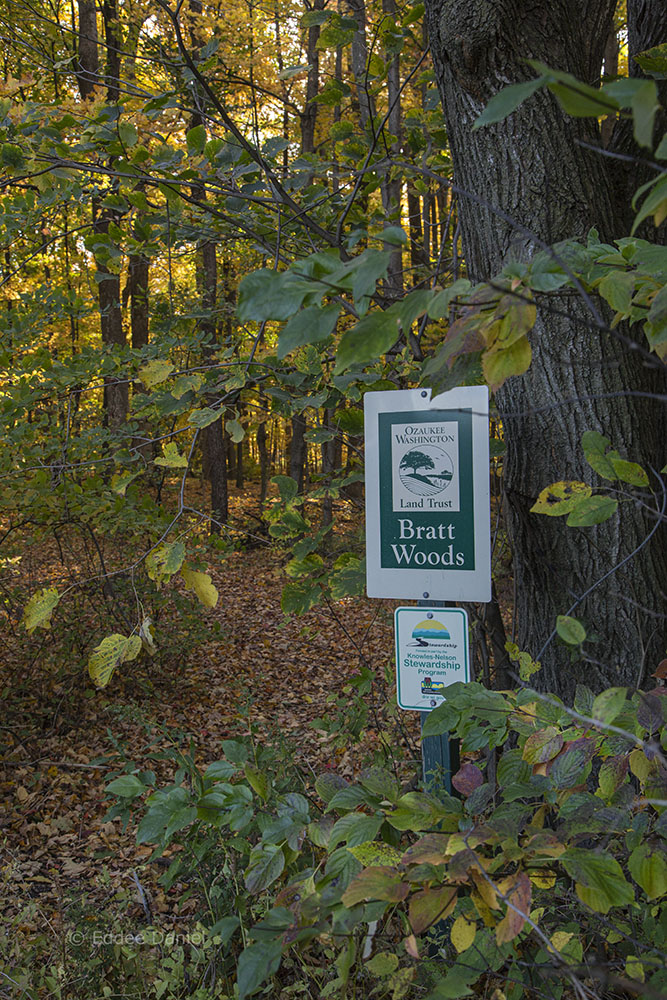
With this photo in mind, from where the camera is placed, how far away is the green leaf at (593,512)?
1379mm

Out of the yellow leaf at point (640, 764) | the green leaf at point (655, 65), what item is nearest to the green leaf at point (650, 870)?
the yellow leaf at point (640, 764)

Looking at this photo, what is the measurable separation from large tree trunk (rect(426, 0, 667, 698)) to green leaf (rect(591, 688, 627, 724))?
0.86 meters

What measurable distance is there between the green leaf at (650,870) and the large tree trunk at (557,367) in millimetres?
865

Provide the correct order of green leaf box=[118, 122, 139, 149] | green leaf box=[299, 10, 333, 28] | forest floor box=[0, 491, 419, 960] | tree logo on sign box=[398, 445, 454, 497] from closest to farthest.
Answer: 1. tree logo on sign box=[398, 445, 454, 497]
2. green leaf box=[118, 122, 139, 149]
3. green leaf box=[299, 10, 333, 28]
4. forest floor box=[0, 491, 419, 960]

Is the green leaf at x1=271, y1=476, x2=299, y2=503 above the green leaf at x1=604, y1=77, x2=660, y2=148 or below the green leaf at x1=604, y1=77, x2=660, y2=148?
below

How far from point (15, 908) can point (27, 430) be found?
2.54 m

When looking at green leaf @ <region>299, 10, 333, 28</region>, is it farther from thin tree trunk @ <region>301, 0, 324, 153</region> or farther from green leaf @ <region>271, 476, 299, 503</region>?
thin tree trunk @ <region>301, 0, 324, 153</region>

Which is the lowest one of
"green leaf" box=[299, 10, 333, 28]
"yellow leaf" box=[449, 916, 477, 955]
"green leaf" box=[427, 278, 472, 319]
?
"yellow leaf" box=[449, 916, 477, 955]

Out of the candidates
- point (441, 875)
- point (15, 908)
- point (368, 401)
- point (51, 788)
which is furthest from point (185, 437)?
point (441, 875)

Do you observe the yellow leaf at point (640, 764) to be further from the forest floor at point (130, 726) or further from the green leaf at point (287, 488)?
the forest floor at point (130, 726)

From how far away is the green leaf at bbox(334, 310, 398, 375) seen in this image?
897 mm

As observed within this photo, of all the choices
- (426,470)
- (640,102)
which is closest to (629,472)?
(426,470)

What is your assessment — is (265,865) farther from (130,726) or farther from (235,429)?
(130,726)

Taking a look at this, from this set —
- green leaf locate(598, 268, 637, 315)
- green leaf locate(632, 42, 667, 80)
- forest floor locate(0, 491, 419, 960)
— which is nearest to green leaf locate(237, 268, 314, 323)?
green leaf locate(598, 268, 637, 315)
